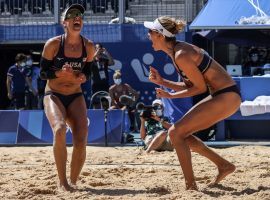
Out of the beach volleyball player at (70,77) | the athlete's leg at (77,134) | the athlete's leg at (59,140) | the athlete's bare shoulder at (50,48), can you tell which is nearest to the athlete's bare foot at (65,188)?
the athlete's leg at (59,140)

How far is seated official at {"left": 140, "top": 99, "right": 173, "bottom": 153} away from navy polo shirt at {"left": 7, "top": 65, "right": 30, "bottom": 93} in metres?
4.32

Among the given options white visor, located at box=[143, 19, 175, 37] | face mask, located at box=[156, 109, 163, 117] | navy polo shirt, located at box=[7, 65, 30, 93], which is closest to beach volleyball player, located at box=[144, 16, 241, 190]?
white visor, located at box=[143, 19, 175, 37]

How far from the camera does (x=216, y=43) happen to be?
16.9m

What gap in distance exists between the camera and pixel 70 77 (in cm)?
719

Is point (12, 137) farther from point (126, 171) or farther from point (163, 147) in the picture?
point (126, 171)

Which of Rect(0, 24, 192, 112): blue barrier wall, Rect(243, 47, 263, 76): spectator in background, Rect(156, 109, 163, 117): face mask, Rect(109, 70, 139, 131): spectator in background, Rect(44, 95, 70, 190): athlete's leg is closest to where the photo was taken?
Rect(44, 95, 70, 190): athlete's leg

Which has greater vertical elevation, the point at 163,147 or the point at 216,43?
the point at 216,43

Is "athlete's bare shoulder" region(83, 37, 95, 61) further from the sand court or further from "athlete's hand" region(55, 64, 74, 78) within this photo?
the sand court

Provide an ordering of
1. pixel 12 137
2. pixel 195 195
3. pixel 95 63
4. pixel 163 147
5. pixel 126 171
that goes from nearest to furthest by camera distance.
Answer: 1. pixel 195 195
2. pixel 126 171
3. pixel 163 147
4. pixel 12 137
5. pixel 95 63

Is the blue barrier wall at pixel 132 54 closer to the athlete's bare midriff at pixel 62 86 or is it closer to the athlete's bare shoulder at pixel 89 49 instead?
the athlete's bare shoulder at pixel 89 49

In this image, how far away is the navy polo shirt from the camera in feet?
51.5

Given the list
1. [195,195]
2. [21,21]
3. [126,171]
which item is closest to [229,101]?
[195,195]

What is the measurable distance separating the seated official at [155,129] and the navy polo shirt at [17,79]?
4.32 metres

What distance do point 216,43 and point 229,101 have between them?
34.1ft
